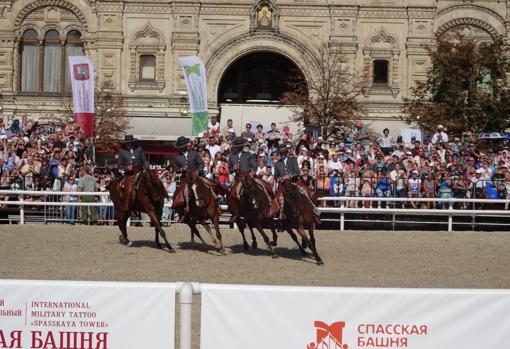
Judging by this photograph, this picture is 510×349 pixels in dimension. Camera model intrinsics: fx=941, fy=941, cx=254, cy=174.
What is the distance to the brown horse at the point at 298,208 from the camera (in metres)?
18.3

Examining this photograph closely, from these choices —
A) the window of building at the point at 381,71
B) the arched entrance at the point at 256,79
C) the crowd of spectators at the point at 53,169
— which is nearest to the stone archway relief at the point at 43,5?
the arched entrance at the point at 256,79

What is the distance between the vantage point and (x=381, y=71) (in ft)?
139

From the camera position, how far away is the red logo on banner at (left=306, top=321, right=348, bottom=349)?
8.13m

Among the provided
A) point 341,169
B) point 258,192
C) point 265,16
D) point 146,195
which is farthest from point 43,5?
point 258,192

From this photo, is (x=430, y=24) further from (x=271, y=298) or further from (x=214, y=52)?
(x=271, y=298)

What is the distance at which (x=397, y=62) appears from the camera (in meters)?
42.0

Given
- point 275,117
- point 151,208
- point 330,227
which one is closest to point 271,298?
point 151,208

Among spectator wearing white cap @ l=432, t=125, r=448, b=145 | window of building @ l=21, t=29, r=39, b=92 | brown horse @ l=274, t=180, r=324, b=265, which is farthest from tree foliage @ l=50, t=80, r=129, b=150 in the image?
brown horse @ l=274, t=180, r=324, b=265

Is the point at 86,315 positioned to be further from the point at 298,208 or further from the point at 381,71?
the point at 381,71

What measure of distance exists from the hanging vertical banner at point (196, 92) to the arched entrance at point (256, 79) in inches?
635

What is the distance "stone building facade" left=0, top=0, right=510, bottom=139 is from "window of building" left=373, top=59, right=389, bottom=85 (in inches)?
2.6

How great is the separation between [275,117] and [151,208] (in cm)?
2030

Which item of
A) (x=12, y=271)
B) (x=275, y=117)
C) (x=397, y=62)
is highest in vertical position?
(x=397, y=62)

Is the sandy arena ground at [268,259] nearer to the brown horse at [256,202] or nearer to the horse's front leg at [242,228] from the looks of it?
the horse's front leg at [242,228]
